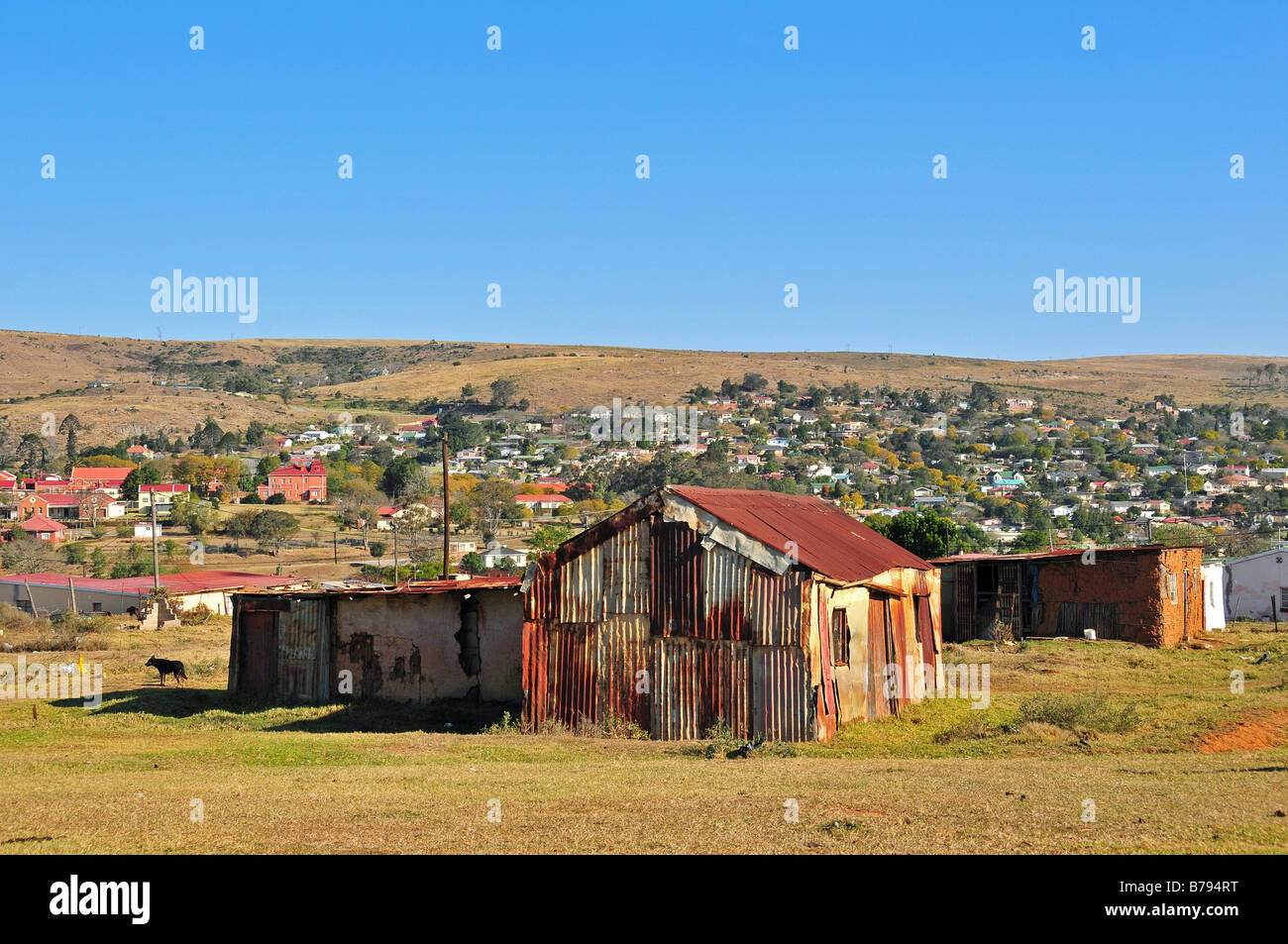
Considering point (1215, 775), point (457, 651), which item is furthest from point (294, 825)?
point (457, 651)

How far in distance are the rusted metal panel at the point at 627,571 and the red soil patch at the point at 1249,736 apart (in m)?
8.97

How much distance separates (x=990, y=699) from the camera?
24.4 meters

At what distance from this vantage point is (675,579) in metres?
20.6

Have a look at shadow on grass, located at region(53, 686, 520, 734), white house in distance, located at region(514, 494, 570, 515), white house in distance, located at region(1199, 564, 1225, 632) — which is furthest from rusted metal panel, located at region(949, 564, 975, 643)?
white house in distance, located at region(514, 494, 570, 515)

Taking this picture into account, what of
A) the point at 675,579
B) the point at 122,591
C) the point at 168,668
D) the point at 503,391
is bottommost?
the point at 168,668

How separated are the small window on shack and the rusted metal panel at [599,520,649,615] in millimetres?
3327

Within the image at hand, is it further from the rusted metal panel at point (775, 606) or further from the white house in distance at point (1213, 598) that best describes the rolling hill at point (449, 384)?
the rusted metal panel at point (775, 606)

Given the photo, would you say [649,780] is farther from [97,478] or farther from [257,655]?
[97,478]

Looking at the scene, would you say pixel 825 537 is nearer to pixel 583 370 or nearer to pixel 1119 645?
pixel 1119 645

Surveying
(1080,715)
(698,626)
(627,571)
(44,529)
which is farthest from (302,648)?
(44,529)

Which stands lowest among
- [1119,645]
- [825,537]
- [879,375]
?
[1119,645]

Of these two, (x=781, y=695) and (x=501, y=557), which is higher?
(x=781, y=695)

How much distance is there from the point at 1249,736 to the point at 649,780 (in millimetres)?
9806
